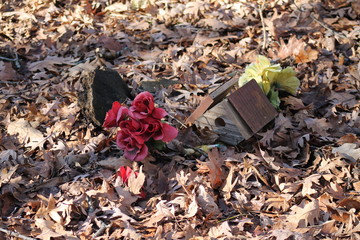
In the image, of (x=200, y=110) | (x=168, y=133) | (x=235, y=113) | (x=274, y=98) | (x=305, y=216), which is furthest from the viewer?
(x=274, y=98)

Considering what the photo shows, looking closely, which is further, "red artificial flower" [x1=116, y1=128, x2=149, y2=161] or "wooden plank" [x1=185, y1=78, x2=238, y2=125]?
"wooden plank" [x1=185, y1=78, x2=238, y2=125]

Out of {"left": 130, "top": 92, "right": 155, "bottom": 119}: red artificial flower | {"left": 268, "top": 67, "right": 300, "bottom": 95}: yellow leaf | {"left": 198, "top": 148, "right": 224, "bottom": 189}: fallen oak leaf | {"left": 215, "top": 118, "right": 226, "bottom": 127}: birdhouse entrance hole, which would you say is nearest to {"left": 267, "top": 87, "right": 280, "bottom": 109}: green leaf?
{"left": 268, "top": 67, "right": 300, "bottom": 95}: yellow leaf

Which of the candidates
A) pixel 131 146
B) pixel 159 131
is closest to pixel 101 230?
pixel 131 146

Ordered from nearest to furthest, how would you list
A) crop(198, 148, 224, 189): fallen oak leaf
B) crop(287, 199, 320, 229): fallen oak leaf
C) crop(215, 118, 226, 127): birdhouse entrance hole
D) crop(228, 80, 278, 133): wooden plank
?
crop(287, 199, 320, 229): fallen oak leaf, crop(198, 148, 224, 189): fallen oak leaf, crop(228, 80, 278, 133): wooden plank, crop(215, 118, 226, 127): birdhouse entrance hole

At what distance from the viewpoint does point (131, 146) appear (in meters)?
3.60

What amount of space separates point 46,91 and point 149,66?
118 centimetres

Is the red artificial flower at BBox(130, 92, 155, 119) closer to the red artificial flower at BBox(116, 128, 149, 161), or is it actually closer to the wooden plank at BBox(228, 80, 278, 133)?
the red artificial flower at BBox(116, 128, 149, 161)

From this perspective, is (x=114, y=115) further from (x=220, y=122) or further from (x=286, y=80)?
(x=286, y=80)

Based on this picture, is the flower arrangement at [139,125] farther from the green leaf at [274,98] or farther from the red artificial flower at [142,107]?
the green leaf at [274,98]

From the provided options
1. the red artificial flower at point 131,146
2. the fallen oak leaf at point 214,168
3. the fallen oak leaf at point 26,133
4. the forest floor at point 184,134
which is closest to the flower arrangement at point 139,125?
the red artificial flower at point 131,146

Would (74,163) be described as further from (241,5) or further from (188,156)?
(241,5)

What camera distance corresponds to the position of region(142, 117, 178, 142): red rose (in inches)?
139

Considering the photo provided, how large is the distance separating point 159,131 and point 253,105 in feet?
2.80

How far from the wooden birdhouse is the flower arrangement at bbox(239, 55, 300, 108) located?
21 centimetres
